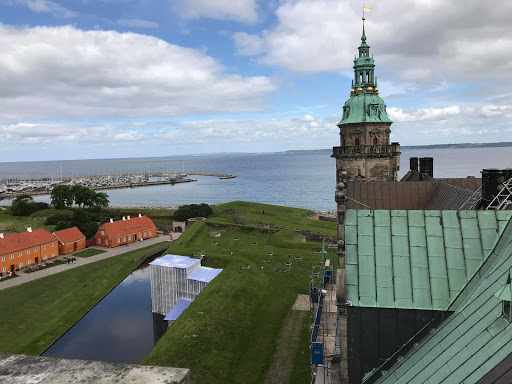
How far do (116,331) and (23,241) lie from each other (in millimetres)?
27706

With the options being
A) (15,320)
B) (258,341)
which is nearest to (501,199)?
(258,341)

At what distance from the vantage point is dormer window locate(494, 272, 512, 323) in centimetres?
884

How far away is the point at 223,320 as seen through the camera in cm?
3222

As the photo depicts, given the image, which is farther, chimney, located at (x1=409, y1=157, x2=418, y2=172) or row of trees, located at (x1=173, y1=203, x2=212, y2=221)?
row of trees, located at (x1=173, y1=203, x2=212, y2=221)

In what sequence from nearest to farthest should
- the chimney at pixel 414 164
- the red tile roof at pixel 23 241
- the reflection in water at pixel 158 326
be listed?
the reflection in water at pixel 158 326 → the chimney at pixel 414 164 → the red tile roof at pixel 23 241

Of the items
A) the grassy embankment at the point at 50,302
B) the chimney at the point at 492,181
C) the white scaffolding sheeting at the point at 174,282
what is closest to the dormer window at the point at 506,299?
the chimney at the point at 492,181

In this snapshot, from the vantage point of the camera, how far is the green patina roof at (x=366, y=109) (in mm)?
39522

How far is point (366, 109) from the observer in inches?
1578

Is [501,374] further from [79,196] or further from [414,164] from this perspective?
[79,196]

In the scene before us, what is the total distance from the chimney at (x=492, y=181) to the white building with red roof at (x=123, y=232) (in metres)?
61.4

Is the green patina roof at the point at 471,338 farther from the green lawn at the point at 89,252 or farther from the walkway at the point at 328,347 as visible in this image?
the green lawn at the point at 89,252

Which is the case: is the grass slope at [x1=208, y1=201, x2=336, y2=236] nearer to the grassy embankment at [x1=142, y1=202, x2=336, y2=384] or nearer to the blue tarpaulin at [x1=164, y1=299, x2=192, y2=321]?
the grassy embankment at [x1=142, y1=202, x2=336, y2=384]

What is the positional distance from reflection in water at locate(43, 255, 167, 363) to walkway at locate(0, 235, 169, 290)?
11565 millimetres

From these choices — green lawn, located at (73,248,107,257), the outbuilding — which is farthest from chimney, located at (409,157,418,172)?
the outbuilding
